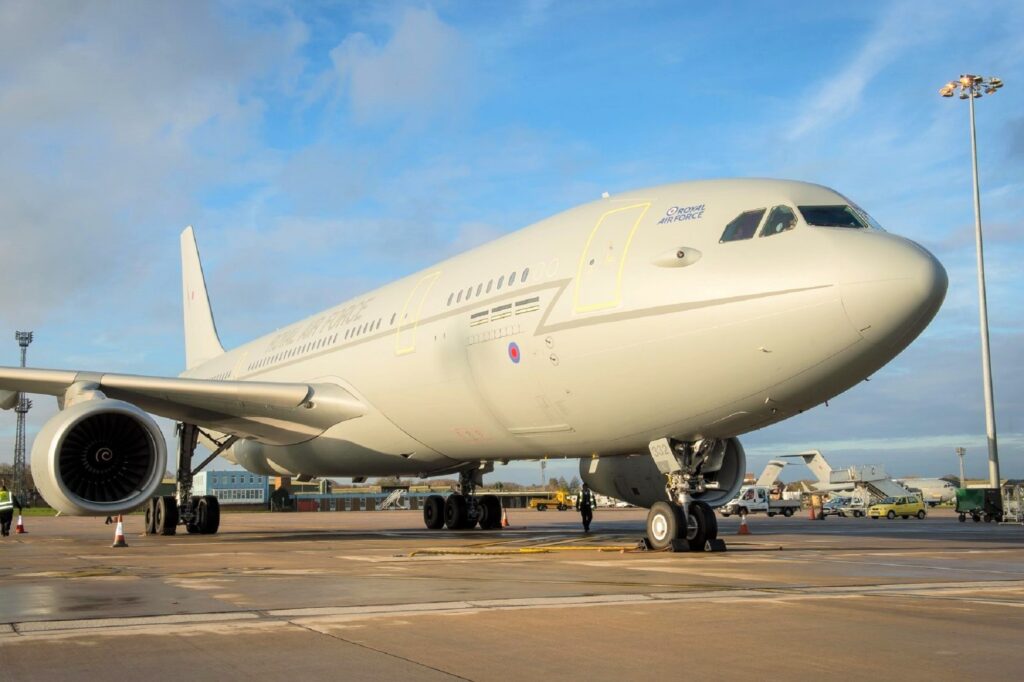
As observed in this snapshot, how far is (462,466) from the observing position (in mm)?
20156

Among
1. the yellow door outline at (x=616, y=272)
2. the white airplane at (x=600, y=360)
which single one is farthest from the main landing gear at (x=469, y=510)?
the yellow door outline at (x=616, y=272)

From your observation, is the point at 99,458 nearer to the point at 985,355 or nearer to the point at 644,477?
the point at 644,477

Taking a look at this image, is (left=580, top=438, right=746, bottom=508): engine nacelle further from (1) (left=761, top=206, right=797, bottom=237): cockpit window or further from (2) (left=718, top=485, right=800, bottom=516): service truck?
(2) (left=718, top=485, right=800, bottom=516): service truck

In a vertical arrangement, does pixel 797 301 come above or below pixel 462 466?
above

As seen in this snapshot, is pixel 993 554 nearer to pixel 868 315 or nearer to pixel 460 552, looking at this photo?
pixel 868 315

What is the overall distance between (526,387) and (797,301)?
440cm

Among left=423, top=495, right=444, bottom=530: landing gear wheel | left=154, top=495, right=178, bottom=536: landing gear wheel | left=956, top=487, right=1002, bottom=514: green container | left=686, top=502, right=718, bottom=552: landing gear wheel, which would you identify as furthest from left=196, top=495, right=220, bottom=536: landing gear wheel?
left=956, top=487, right=1002, bottom=514: green container

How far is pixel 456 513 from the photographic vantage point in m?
23.6

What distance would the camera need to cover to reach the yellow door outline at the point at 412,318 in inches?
675

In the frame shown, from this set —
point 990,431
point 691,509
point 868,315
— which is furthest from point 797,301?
point 990,431

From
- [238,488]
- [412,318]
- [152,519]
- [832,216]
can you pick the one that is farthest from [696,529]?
[238,488]

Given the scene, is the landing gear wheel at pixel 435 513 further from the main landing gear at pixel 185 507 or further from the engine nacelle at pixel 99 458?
the engine nacelle at pixel 99 458

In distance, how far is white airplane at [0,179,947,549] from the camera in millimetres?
11258

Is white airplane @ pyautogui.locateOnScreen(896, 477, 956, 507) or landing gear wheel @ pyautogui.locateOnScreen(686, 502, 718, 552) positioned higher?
landing gear wheel @ pyautogui.locateOnScreen(686, 502, 718, 552)
